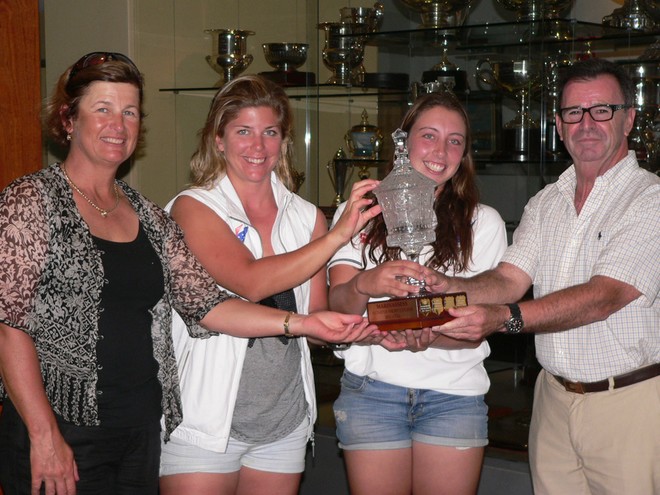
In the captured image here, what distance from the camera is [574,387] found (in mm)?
2848

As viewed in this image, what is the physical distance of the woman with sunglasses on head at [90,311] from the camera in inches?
92.3

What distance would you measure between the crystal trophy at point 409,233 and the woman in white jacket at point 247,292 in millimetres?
77

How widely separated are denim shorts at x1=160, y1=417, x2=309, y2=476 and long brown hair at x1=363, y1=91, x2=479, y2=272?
62 centimetres

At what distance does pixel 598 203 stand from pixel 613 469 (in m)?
0.77

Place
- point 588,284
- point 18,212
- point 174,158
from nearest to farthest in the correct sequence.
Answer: point 18,212 → point 588,284 → point 174,158

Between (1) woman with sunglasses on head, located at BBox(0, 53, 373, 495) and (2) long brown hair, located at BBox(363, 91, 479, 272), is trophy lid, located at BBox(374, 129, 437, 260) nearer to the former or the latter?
(2) long brown hair, located at BBox(363, 91, 479, 272)

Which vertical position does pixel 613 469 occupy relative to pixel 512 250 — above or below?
below

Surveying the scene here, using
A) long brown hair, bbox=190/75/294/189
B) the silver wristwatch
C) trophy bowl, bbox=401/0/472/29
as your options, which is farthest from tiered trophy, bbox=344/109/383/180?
the silver wristwatch

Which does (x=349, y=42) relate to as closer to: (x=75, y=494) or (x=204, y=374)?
(x=204, y=374)

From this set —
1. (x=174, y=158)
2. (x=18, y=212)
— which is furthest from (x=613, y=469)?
(x=174, y=158)

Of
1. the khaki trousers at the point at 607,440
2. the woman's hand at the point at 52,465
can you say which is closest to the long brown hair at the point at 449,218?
the khaki trousers at the point at 607,440

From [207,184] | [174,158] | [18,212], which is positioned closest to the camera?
[18,212]

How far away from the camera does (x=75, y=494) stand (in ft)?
7.85

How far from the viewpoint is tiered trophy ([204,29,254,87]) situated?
214 inches
